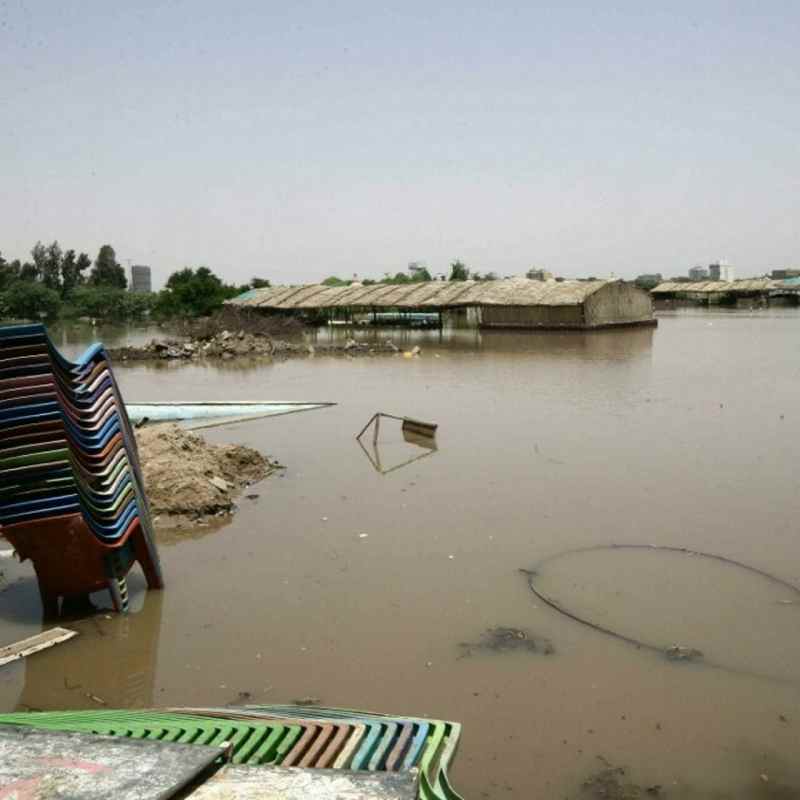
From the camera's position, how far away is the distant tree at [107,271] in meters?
63.2

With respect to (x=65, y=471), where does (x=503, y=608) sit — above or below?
below

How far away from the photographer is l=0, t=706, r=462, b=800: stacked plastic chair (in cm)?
271

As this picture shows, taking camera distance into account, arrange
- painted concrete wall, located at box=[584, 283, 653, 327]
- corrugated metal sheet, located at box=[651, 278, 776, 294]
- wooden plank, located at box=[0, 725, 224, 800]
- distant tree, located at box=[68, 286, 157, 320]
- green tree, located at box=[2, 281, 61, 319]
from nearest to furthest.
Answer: wooden plank, located at box=[0, 725, 224, 800] → painted concrete wall, located at box=[584, 283, 653, 327] → green tree, located at box=[2, 281, 61, 319] → distant tree, located at box=[68, 286, 157, 320] → corrugated metal sheet, located at box=[651, 278, 776, 294]

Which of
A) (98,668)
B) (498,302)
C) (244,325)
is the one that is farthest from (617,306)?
(98,668)

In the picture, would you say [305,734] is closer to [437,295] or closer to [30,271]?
[437,295]

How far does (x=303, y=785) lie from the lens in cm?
201

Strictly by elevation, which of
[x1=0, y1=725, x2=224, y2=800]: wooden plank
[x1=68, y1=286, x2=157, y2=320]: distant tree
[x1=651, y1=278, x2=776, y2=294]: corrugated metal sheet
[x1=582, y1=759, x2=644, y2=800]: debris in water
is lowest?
[x1=582, y1=759, x2=644, y2=800]: debris in water

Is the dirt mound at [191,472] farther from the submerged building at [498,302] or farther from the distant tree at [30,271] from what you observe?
the distant tree at [30,271]

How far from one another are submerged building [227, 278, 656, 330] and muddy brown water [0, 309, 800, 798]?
22.1 metres

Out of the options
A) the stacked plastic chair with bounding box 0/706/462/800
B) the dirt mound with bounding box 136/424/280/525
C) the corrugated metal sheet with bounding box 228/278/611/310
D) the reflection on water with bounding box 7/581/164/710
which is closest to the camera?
the stacked plastic chair with bounding box 0/706/462/800

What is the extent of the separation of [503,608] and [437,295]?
103 feet

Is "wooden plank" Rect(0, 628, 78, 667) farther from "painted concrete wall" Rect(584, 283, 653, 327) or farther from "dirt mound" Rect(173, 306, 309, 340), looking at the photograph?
"painted concrete wall" Rect(584, 283, 653, 327)

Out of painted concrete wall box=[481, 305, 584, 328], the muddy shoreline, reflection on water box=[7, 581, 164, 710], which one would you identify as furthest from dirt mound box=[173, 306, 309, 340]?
reflection on water box=[7, 581, 164, 710]

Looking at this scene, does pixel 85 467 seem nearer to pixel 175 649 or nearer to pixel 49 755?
pixel 175 649
